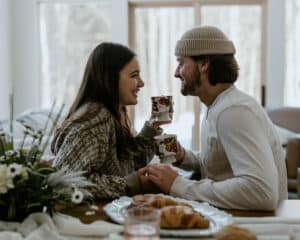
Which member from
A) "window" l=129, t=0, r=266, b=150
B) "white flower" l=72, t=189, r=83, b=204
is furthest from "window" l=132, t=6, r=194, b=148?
"white flower" l=72, t=189, r=83, b=204

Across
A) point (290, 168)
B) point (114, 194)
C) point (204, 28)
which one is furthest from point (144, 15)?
point (114, 194)

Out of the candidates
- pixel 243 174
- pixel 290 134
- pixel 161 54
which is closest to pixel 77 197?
pixel 243 174

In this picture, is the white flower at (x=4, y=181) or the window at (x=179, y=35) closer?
the white flower at (x=4, y=181)

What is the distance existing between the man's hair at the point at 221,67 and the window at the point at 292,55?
429cm

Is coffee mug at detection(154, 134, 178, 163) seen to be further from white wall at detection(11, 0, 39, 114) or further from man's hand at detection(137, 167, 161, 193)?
white wall at detection(11, 0, 39, 114)

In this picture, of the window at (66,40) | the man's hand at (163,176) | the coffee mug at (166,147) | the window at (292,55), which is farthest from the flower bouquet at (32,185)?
the window at (66,40)

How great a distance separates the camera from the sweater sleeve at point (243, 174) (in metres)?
1.69

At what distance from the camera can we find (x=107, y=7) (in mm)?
6555

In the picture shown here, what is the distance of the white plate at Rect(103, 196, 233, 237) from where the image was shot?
1375 mm

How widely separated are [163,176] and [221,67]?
1.70ft

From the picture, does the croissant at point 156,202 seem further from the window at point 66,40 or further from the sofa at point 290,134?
the window at point 66,40

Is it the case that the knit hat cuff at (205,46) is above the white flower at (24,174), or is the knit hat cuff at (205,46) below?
above

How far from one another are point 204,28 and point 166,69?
454 centimetres

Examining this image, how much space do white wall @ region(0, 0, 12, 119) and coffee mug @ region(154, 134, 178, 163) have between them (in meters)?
4.54
